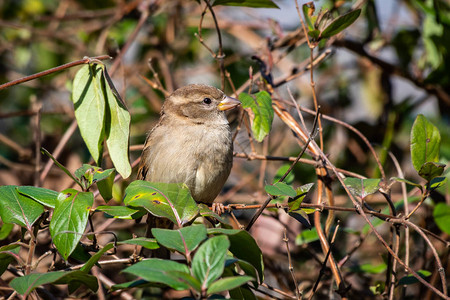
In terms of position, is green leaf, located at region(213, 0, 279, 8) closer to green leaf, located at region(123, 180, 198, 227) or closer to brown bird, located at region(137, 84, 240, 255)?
brown bird, located at region(137, 84, 240, 255)

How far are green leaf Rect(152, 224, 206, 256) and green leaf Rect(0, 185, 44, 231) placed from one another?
51cm

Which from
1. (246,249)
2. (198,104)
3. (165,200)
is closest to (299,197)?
(246,249)

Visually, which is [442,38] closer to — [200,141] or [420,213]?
[420,213]

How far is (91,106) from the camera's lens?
6.34 ft

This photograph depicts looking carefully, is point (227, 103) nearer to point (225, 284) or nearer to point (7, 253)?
point (7, 253)

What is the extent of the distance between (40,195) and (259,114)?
3.03 ft

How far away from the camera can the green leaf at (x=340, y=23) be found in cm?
211

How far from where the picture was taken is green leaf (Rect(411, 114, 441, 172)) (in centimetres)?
195

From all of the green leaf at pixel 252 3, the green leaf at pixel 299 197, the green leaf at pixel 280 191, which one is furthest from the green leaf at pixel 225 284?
the green leaf at pixel 252 3

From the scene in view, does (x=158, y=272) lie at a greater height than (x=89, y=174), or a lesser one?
lesser

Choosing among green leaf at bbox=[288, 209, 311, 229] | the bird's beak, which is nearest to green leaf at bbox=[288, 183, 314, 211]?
green leaf at bbox=[288, 209, 311, 229]

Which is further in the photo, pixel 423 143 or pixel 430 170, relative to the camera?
pixel 423 143

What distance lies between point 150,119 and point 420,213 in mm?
2061

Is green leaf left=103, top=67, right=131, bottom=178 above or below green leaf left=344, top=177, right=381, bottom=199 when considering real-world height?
above
